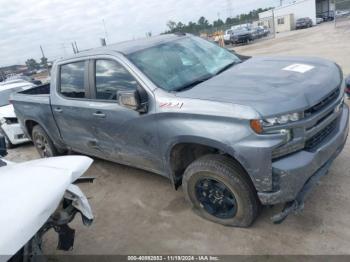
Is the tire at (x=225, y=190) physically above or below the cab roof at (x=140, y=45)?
below

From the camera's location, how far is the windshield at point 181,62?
3779 mm

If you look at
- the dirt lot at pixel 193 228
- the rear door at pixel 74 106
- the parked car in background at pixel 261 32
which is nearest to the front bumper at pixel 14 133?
the rear door at pixel 74 106

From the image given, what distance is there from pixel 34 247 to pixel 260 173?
6.05 feet

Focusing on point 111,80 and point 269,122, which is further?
point 111,80

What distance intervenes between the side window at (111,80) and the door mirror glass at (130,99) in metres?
0.29

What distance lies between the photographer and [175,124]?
Result: 3.41 meters

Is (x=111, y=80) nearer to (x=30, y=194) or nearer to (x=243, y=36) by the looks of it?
(x=30, y=194)

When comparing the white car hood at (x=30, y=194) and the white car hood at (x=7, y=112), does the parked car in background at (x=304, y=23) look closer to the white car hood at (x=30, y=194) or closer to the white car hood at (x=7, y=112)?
the white car hood at (x=7, y=112)

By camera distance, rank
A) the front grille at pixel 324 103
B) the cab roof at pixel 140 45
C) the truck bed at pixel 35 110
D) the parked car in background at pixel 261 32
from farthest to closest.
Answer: the parked car in background at pixel 261 32 < the truck bed at pixel 35 110 < the cab roof at pixel 140 45 < the front grille at pixel 324 103

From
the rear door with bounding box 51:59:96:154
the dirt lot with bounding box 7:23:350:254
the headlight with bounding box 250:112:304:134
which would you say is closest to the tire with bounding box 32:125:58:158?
the rear door with bounding box 51:59:96:154

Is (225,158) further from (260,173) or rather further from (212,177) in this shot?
(260,173)

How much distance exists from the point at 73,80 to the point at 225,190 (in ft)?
8.86

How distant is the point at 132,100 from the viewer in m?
3.56

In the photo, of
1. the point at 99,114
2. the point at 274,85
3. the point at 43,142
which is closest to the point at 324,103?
the point at 274,85
